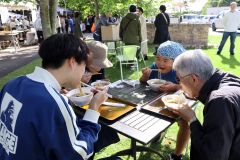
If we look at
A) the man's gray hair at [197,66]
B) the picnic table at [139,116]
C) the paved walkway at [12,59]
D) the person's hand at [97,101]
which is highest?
the man's gray hair at [197,66]

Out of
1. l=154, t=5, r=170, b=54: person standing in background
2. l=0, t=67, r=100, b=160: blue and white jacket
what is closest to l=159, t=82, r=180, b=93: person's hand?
l=0, t=67, r=100, b=160: blue and white jacket

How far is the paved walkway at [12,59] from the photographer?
9.33m

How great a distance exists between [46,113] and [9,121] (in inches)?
9.1

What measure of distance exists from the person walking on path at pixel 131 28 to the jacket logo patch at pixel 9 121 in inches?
255

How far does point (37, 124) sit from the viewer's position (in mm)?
1247

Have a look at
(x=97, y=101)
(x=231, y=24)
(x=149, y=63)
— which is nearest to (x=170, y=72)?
(x=97, y=101)

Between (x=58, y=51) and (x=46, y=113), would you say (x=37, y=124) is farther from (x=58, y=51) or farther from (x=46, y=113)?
(x=58, y=51)

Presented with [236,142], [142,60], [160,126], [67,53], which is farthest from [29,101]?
[142,60]

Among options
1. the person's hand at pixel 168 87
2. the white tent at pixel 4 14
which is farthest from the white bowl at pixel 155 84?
the white tent at pixel 4 14

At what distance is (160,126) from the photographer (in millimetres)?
1941

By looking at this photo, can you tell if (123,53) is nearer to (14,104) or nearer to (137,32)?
(137,32)

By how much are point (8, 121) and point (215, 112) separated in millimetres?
1221

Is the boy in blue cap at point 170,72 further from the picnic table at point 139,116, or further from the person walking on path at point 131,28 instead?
the person walking on path at point 131,28

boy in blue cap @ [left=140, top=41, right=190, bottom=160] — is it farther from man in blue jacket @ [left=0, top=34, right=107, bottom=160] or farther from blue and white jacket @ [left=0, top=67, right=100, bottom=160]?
blue and white jacket @ [left=0, top=67, right=100, bottom=160]
